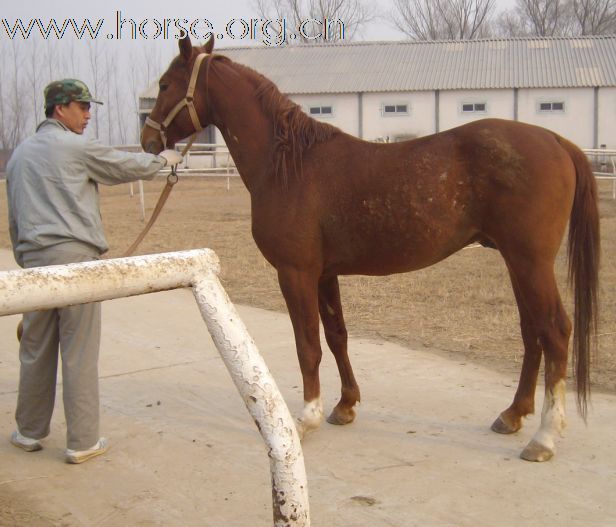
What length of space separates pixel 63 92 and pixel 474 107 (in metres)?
29.7

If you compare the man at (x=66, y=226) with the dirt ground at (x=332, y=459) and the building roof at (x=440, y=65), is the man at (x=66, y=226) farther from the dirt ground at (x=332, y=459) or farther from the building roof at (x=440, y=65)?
the building roof at (x=440, y=65)

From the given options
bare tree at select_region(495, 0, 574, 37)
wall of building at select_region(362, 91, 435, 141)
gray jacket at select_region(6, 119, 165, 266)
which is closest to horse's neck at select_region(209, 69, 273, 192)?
gray jacket at select_region(6, 119, 165, 266)

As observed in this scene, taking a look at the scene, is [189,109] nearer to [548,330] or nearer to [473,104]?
[548,330]

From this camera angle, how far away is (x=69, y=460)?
353 centimetres

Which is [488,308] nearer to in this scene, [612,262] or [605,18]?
[612,262]

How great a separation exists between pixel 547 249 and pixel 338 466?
1454mm

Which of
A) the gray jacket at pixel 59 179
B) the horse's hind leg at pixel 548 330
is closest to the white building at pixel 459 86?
the horse's hind leg at pixel 548 330

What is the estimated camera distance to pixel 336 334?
4125 millimetres

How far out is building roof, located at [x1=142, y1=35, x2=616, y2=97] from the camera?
31000 millimetres

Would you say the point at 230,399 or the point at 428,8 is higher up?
the point at 428,8

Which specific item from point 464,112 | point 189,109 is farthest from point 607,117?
point 189,109

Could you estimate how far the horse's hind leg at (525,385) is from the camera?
12.3 ft

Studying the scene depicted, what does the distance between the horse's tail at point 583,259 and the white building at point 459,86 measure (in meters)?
27.1

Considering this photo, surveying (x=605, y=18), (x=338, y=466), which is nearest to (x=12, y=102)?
(x=605, y=18)
